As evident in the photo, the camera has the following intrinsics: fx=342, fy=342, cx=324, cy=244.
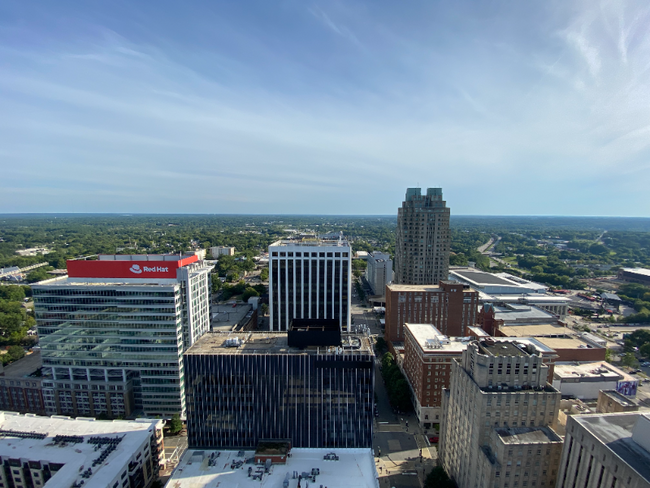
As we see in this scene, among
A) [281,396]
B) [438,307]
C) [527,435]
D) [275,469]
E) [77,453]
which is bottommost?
[275,469]

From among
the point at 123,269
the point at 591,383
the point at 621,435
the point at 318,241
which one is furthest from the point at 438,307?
the point at 123,269

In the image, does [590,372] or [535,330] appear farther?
[535,330]

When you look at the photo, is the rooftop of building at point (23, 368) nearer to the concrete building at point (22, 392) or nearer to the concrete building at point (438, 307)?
the concrete building at point (22, 392)

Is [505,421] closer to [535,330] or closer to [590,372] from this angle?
[590,372]

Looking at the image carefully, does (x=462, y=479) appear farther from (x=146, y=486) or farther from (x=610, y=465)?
(x=146, y=486)

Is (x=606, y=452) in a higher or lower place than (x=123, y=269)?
lower

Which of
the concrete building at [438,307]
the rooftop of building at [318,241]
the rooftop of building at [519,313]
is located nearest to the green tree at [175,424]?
the rooftop of building at [318,241]

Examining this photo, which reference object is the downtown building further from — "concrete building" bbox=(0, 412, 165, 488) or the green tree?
"concrete building" bbox=(0, 412, 165, 488)
